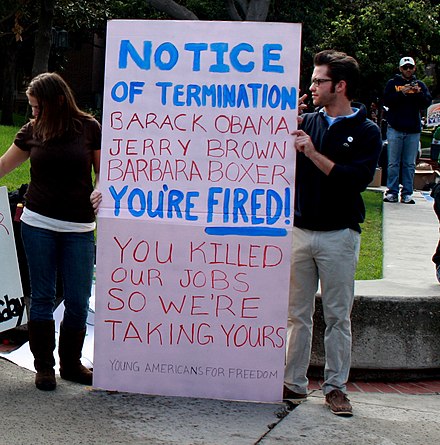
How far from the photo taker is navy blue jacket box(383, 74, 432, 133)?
35.4 ft

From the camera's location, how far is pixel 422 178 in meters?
15.5

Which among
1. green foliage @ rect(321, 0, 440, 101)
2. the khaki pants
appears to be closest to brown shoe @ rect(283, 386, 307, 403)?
the khaki pants

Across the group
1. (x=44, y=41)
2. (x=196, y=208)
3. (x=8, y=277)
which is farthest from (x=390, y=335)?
(x=44, y=41)

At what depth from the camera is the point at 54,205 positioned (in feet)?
16.6

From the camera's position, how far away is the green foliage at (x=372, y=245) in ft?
23.6

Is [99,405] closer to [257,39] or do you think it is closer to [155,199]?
[155,199]

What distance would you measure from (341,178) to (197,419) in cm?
142

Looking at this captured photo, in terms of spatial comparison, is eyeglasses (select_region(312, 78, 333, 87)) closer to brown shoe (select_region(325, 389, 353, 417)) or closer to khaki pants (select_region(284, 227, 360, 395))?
khaki pants (select_region(284, 227, 360, 395))

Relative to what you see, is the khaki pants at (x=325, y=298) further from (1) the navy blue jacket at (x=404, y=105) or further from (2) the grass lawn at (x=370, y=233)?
A: (1) the navy blue jacket at (x=404, y=105)

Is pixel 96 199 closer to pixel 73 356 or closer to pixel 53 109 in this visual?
pixel 53 109

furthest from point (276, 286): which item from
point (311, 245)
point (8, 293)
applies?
point (8, 293)

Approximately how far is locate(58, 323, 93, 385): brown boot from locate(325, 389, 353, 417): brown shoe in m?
1.35

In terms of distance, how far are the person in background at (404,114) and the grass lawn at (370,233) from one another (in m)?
0.60

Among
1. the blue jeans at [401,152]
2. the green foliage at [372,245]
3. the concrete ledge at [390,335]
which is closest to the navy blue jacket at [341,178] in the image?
the concrete ledge at [390,335]
